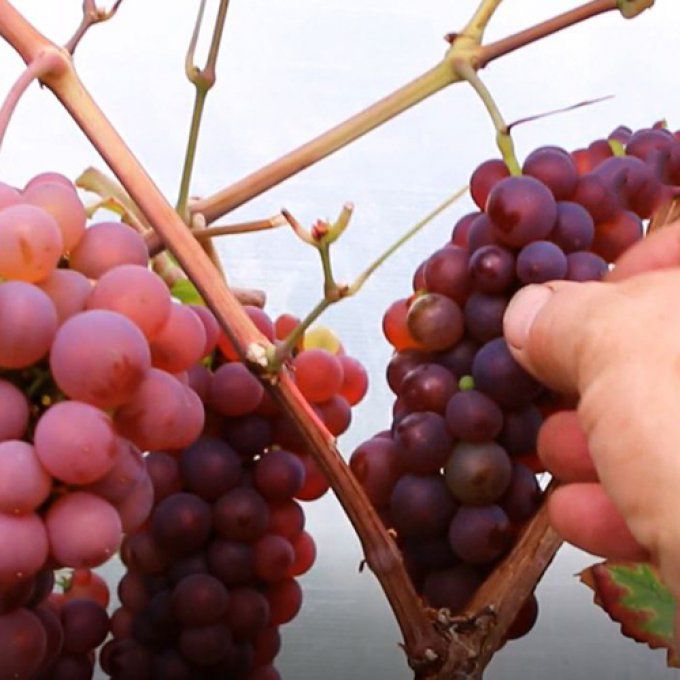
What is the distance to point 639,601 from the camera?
0.68 m

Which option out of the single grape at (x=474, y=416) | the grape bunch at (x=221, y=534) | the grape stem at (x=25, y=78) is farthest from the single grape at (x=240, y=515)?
the grape stem at (x=25, y=78)

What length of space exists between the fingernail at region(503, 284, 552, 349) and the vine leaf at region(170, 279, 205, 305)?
26 cm

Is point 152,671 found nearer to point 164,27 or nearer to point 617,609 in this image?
point 617,609

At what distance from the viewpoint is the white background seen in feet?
2.98

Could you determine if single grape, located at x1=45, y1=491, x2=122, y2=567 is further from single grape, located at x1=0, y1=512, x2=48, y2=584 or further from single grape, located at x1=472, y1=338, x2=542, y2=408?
single grape, located at x1=472, y1=338, x2=542, y2=408

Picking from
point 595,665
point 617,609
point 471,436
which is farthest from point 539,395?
point 595,665

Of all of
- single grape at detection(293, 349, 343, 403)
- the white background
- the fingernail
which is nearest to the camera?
the fingernail

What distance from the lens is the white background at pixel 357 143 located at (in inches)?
35.7

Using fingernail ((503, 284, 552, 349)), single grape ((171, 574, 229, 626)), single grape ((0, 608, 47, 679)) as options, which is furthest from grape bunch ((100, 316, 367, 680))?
fingernail ((503, 284, 552, 349))

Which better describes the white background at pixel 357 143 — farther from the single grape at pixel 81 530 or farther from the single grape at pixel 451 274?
the single grape at pixel 81 530

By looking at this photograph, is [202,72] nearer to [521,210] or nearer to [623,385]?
[521,210]

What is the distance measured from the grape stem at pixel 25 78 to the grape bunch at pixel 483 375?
0.64 feet

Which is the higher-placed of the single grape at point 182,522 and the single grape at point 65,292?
the single grape at point 65,292

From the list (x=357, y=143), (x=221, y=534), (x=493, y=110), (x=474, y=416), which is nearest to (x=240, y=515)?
(x=221, y=534)
